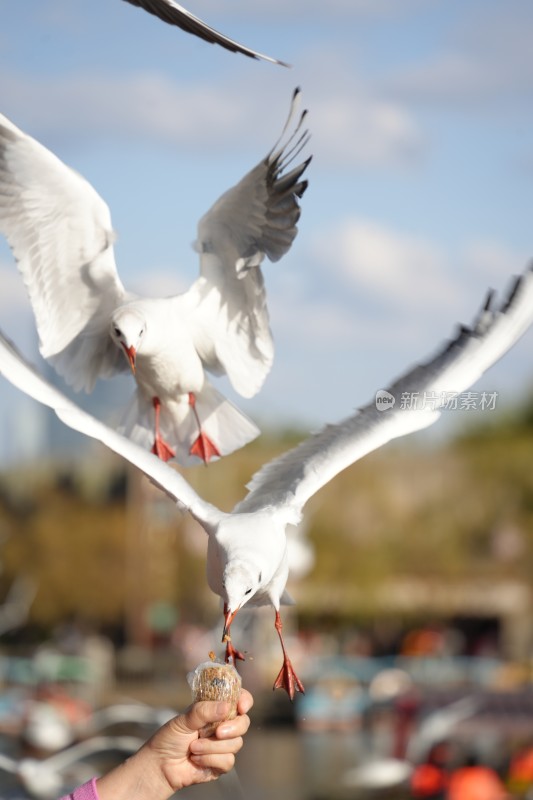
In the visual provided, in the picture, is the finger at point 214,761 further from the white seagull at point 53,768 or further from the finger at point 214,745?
the white seagull at point 53,768

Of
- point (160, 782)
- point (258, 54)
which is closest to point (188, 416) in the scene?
point (258, 54)

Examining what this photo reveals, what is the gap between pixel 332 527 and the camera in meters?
32.8

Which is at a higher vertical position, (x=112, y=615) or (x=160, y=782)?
(x=112, y=615)

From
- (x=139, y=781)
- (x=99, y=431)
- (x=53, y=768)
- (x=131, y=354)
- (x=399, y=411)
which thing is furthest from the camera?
(x=53, y=768)

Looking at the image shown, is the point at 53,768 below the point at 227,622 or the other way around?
the other way around

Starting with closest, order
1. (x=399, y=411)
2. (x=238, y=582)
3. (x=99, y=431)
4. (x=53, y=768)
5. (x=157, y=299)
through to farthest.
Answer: (x=238, y=582) < (x=99, y=431) < (x=399, y=411) < (x=157, y=299) < (x=53, y=768)

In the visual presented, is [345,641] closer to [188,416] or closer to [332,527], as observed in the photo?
[332,527]

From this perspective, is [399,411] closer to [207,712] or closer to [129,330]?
[129,330]

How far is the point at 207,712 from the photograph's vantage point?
8.55 feet

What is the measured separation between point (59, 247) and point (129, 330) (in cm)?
50

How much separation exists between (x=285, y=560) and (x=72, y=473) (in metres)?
34.0

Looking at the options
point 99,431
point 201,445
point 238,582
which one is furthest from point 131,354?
point 238,582

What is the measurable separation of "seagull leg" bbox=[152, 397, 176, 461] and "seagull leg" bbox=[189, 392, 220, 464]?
0.07 metres

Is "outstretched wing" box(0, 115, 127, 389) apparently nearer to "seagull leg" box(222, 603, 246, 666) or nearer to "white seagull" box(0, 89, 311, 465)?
"white seagull" box(0, 89, 311, 465)
